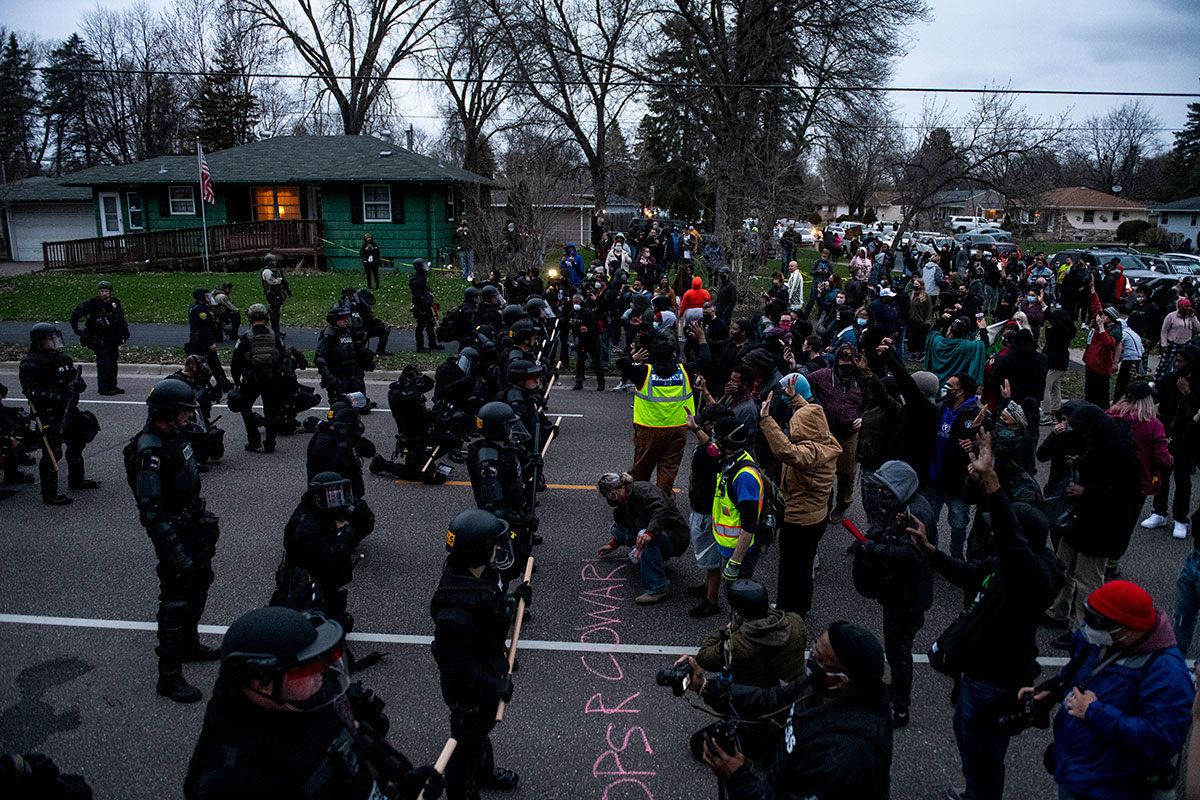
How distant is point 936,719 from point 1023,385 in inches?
218

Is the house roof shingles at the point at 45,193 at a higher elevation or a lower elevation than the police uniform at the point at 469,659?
higher

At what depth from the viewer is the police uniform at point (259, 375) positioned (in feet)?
33.1

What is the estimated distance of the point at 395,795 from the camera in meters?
3.12

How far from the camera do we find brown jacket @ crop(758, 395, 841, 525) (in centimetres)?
571

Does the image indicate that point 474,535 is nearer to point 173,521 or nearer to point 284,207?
point 173,521

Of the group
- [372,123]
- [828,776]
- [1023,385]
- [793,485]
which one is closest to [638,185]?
[372,123]

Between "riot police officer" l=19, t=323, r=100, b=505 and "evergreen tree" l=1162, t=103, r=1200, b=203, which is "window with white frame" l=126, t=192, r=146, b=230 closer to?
"riot police officer" l=19, t=323, r=100, b=505

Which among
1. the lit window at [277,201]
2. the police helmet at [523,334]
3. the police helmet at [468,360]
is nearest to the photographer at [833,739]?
the police helmet at [523,334]

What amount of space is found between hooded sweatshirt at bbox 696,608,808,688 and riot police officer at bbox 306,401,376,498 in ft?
12.4

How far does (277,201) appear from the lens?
29.0 m

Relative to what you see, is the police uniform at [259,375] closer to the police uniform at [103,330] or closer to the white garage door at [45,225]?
the police uniform at [103,330]

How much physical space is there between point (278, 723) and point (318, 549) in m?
2.40

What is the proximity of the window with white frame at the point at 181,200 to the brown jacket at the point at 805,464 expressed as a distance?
95.4 ft

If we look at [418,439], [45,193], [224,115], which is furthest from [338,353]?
[224,115]
